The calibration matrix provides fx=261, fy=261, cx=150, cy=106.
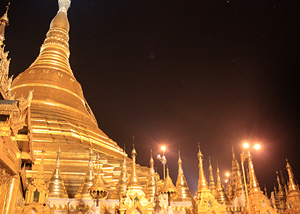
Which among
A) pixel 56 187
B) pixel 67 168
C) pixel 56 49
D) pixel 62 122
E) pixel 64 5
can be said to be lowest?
pixel 56 187

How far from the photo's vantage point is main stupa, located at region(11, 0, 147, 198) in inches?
523

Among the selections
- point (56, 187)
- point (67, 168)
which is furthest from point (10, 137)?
point (67, 168)

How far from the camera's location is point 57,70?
20562 millimetres

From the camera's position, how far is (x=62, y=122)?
623 inches

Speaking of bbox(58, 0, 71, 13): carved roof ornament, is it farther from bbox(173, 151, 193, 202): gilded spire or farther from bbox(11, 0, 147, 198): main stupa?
bbox(173, 151, 193, 202): gilded spire

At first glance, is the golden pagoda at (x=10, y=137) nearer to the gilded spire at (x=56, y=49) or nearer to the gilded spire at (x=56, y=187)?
the gilded spire at (x=56, y=187)

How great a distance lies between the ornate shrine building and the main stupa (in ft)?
0.16

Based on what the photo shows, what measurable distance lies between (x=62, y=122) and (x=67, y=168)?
12.2 feet

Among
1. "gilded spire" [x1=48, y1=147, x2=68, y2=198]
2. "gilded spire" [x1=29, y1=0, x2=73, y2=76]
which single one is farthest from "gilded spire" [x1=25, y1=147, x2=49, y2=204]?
"gilded spire" [x1=29, y1=0, x2=73, y2=76]

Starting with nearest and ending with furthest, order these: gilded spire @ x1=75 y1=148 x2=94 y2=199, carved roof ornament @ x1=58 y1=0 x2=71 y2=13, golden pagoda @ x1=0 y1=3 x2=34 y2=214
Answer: golden pagoda @ x1=0 y1=3 x2=34 y2=214 → gilded spire @ x1=75 y1=148 x2=94 y2=199 → carved roof ornament @ x1=58 y1=0 x2=71 y2=13

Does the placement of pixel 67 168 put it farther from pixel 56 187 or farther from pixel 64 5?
pixel 64 5

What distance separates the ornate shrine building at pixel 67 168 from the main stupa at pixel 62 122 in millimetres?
50

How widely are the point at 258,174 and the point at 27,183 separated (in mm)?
16491

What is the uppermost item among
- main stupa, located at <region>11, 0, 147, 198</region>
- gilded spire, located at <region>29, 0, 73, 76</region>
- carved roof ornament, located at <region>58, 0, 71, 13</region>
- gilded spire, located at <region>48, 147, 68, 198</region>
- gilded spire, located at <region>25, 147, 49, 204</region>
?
carved roof ornament, located at <region>58, 0, 71, 13</region>
